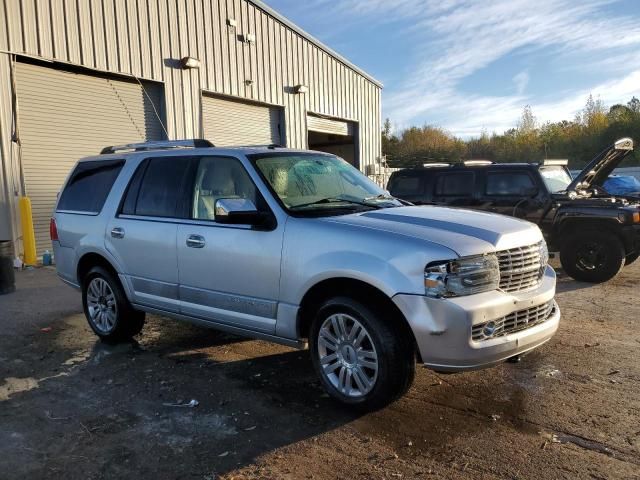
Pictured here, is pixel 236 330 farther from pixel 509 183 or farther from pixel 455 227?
pixel 509 183

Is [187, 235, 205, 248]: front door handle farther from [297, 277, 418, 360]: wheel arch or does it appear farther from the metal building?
the metal building

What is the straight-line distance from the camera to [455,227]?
12.3 ft

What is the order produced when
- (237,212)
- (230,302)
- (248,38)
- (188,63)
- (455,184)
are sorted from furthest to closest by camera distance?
(248,38), (188,63), (455,184), (230,302), (237,212)

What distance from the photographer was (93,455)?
328cm

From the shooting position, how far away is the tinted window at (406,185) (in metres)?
10.0

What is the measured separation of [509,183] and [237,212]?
6.42 m

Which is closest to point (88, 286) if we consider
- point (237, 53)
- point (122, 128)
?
point (122, 128)

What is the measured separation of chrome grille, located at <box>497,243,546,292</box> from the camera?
143 inches

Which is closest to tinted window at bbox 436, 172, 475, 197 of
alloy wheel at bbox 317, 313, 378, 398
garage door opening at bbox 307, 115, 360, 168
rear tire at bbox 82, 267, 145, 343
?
rear tire at bbox 82, 267, 145, 343

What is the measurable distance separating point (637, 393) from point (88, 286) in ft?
17.0

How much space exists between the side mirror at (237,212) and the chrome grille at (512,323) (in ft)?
5.84

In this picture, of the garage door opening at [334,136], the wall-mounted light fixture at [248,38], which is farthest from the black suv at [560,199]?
the garage door opening at [334,136]

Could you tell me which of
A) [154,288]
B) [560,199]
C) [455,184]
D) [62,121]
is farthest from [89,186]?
[560,199]

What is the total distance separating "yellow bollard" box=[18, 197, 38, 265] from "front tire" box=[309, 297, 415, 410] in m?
8.17
